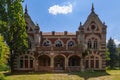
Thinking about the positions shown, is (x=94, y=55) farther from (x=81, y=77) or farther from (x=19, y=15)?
(x=19, y=15)

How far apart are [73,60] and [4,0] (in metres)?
19.2

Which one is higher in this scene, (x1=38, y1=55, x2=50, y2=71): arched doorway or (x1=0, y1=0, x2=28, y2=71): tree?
(x1=0, y1=0, x2=28, y2=71): tree

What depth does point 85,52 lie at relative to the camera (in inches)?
2386

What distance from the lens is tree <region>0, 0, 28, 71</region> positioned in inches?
2160

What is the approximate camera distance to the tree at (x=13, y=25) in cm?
5488

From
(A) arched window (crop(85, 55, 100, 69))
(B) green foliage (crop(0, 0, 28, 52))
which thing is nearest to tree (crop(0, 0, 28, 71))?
(B) green foliage (crop(0, 0, 28, 52))

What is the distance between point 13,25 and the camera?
55.8m

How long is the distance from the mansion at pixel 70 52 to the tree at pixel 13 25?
377cm

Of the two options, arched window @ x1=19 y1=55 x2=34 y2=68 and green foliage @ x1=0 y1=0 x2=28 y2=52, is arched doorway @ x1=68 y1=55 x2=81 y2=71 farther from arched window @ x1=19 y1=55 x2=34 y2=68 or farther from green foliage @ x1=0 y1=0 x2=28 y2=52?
green foliage @ x1=0 y1=0 x2=28 y2=52

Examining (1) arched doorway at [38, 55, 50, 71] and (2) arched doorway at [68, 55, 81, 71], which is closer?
(2) arched doorway at [68, 55, 81, 71]

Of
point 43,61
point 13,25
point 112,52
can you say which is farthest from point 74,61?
point 112,52

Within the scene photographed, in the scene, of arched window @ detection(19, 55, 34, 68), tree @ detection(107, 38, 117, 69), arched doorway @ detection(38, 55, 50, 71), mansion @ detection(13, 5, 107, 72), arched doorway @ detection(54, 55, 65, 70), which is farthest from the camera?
tree @ detection(107, 38, 117, 69)

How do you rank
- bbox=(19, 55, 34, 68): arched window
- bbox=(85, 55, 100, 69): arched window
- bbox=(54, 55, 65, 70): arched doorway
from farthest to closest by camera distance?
bbox=(54, 55, 65, 70): arched doorway, bbox=(19, 55, 34, 68): arched window, bbox=(85, 55, 100, 69): arched window

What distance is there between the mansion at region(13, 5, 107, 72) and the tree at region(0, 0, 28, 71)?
12.4 ft
